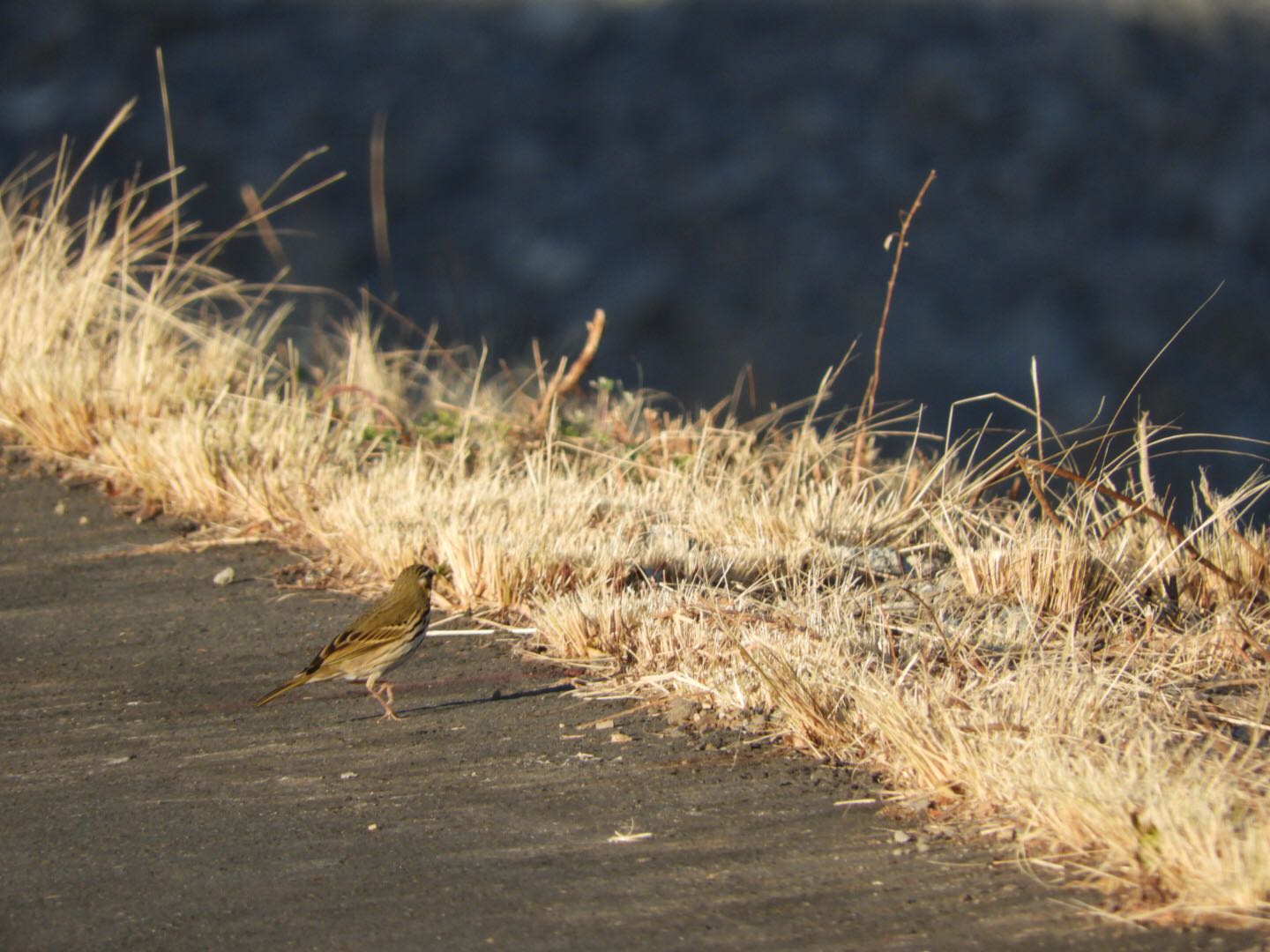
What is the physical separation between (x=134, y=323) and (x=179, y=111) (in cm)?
1434

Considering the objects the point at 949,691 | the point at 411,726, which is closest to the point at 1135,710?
the point at 949,691

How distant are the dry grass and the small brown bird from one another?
1.44 feet

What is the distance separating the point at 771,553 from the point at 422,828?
71.3 inches

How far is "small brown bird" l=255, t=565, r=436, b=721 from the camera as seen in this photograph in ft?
12.0

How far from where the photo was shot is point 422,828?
3041 mm

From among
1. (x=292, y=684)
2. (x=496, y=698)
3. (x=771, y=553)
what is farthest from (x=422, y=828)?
(x=771, y=553)

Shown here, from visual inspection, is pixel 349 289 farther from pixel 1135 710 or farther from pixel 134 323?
pixel 1135 710

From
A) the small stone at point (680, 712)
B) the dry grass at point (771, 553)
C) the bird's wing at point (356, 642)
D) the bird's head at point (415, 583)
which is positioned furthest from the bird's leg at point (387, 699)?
the small stone at point (680, 712)

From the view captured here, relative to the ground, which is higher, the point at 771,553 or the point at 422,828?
the point at 422,828

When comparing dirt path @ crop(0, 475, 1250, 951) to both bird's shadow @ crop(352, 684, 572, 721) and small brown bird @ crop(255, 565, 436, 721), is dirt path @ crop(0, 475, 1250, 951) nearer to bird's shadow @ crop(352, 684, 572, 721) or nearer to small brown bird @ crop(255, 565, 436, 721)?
bird's shadow @ crop(352, 684, 572, 721)

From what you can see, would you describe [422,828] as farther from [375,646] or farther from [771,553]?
[771,553]

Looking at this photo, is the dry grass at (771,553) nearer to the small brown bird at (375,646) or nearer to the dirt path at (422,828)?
the dirt path at (422,828)

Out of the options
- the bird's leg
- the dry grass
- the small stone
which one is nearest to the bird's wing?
the bird's leg

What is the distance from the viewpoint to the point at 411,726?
146 inches
